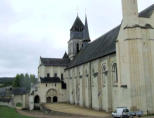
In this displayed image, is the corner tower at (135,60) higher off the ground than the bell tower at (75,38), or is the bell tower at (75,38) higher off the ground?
the bell tower at (75,38)

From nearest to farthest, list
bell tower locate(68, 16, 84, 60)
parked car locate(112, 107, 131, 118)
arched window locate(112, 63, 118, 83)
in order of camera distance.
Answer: parked car locate(112, 107, 131, 118) → arched window locate(112, 63, 118, 83) → bell tower locate(68, 16, 84, 60)

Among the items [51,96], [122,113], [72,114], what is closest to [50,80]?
[51,96]

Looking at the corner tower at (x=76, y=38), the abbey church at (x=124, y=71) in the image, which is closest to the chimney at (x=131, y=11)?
the abbey church at (x=124, y=71)

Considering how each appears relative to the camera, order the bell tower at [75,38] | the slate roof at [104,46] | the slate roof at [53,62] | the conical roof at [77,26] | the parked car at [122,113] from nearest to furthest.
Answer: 1. the parked car at [122,113]
2. the slate roof at [104,46]
3. the slate roof at [53,62]
4. the bell tower at [75,38]
5. the conical roof at [77,26]

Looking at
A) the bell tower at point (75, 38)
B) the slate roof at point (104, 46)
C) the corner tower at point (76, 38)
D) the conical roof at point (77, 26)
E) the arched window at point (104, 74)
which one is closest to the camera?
the arched window at point (104, 74)

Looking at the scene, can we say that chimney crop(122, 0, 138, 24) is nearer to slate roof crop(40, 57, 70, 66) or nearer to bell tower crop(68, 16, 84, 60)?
bell tower crop(68, 16, 84, 60)

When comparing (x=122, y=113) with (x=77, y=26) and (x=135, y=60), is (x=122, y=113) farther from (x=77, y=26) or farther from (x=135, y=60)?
(x=77, y=26)

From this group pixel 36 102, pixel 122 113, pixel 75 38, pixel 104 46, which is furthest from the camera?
pixel 75 38

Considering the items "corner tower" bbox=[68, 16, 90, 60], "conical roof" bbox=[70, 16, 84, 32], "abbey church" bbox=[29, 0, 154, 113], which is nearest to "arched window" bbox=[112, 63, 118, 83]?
"abbey church" bbox=[29, 0, 154, 113]

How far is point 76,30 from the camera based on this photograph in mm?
69562

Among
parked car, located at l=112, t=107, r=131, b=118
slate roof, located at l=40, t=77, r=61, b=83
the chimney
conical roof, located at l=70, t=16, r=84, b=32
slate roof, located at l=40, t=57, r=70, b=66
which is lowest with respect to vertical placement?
parked car, located at l=112, t=107, r=131, b=118

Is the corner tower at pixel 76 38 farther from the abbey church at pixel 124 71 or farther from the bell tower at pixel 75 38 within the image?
the abbey church at pixel 124 71

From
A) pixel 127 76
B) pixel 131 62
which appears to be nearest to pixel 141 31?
pixel 131 62

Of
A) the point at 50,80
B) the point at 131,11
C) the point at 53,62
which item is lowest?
the point at 50,80
